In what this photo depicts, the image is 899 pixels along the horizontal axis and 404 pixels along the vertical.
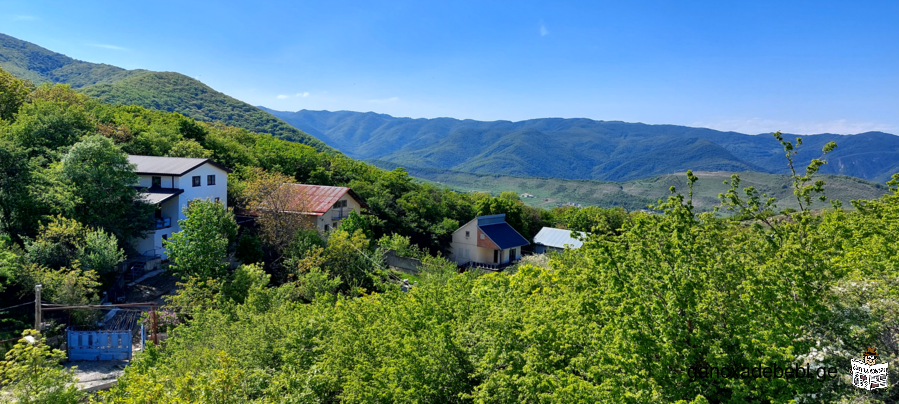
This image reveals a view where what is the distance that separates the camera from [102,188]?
104 feet

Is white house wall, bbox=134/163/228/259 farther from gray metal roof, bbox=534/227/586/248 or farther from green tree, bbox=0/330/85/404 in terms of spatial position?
gray metal roof, bbox=534/227/586/248

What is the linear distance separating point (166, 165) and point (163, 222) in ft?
20.8

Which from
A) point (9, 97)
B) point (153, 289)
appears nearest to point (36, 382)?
point (153, 289)

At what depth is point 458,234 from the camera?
198 feet

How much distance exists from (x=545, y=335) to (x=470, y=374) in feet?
7.95

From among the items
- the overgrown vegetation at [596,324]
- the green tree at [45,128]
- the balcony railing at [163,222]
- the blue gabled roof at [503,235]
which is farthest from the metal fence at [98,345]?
the blue gabled roof at [503,235]

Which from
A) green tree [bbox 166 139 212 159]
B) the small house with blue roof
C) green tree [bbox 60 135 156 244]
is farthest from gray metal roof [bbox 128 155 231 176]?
the small house with blue roof

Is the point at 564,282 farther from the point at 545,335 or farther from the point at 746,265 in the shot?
the point at 746,265

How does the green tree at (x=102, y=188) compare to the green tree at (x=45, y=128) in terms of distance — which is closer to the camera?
the green tree at (x=102, y=188)

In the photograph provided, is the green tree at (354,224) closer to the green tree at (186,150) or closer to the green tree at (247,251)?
the green tree at (247,251)

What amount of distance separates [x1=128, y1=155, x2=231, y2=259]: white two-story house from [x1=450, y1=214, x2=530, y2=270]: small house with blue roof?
27975 millimetres

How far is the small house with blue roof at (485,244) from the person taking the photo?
2274 inches

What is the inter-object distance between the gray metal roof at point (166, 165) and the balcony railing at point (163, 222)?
136 inches

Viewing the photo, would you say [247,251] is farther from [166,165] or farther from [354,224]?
[166,165]
